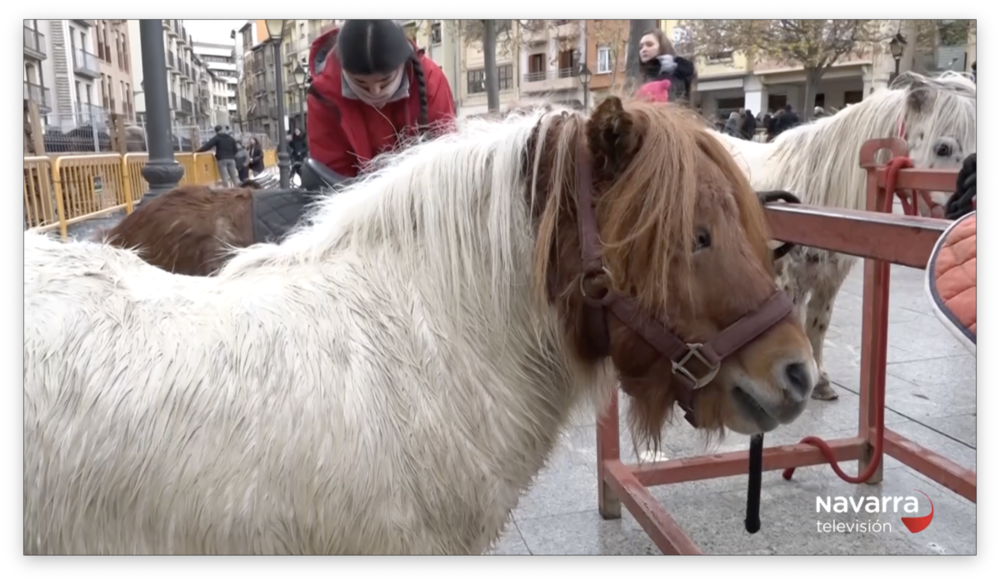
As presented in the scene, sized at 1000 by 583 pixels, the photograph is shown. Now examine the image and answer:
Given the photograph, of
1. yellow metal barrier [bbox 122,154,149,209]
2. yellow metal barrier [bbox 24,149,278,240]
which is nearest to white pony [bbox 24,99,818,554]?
yellow metal barrier [bbox 24,149,278,240]

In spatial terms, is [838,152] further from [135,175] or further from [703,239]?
[135,175]

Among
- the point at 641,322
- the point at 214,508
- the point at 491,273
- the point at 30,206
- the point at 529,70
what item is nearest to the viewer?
the point at 214,508

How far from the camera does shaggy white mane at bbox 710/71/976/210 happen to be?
13.6ft

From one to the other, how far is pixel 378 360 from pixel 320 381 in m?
0.13

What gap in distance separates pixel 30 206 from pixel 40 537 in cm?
697

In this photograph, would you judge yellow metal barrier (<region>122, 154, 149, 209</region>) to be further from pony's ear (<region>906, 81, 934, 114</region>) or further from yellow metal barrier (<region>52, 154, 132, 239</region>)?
pony's ear (<region>906, 81, 934, 114</region>)

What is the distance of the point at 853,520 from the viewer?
2.99m

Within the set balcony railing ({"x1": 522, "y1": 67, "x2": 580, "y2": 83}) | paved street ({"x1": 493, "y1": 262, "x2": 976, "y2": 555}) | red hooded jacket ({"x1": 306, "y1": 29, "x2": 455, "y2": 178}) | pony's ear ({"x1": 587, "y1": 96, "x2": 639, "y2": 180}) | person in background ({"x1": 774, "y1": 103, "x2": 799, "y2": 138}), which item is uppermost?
balcony railing ({"x1": 522, "y1": 67, "x2": 580, "y2": 83})

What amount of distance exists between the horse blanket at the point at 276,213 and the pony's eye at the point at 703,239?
8.10 ft

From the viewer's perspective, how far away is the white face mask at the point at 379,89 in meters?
2.77

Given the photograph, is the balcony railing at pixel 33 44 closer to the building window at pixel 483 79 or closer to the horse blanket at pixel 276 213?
the building window at pixel 483 79

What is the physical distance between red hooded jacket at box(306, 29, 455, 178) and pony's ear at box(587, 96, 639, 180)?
162cm
